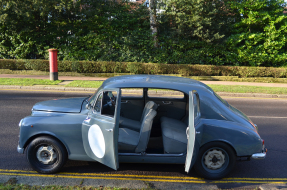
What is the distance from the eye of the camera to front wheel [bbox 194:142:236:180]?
443cm

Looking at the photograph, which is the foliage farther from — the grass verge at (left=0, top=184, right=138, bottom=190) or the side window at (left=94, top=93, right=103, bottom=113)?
the grass verge at (left=0, top=184, right=138, bottom=190)

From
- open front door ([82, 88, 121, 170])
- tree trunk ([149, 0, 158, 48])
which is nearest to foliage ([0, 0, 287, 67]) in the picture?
tree trunk ([149, 0, 158, 48])

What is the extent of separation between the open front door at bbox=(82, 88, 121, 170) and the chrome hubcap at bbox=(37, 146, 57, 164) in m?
0.59

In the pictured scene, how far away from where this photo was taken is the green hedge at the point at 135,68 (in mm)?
18766

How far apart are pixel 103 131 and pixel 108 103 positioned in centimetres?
78

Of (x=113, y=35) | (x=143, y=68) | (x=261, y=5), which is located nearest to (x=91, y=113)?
(x=143, y=68)

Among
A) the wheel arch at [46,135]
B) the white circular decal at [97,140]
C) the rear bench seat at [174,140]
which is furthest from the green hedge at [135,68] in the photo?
the white circular decal at [97,140]

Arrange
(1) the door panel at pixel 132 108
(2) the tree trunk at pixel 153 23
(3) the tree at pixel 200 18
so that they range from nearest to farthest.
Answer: (1) the door panel at pixel 132 108, (3) the tree at pixel 200 18, (2) the tree trunk at pixel 153 23

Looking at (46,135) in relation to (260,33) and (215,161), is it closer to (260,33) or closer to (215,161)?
(215,161)

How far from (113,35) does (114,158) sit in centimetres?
1846

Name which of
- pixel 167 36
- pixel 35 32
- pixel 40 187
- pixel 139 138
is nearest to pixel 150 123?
pixel 139 138

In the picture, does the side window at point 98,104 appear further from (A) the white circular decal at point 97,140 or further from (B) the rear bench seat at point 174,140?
(B) the rear bench seat at point 174,140

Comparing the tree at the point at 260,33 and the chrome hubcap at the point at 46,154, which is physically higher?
the tree at the point at 260,33

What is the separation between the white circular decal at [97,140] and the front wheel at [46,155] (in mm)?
571
